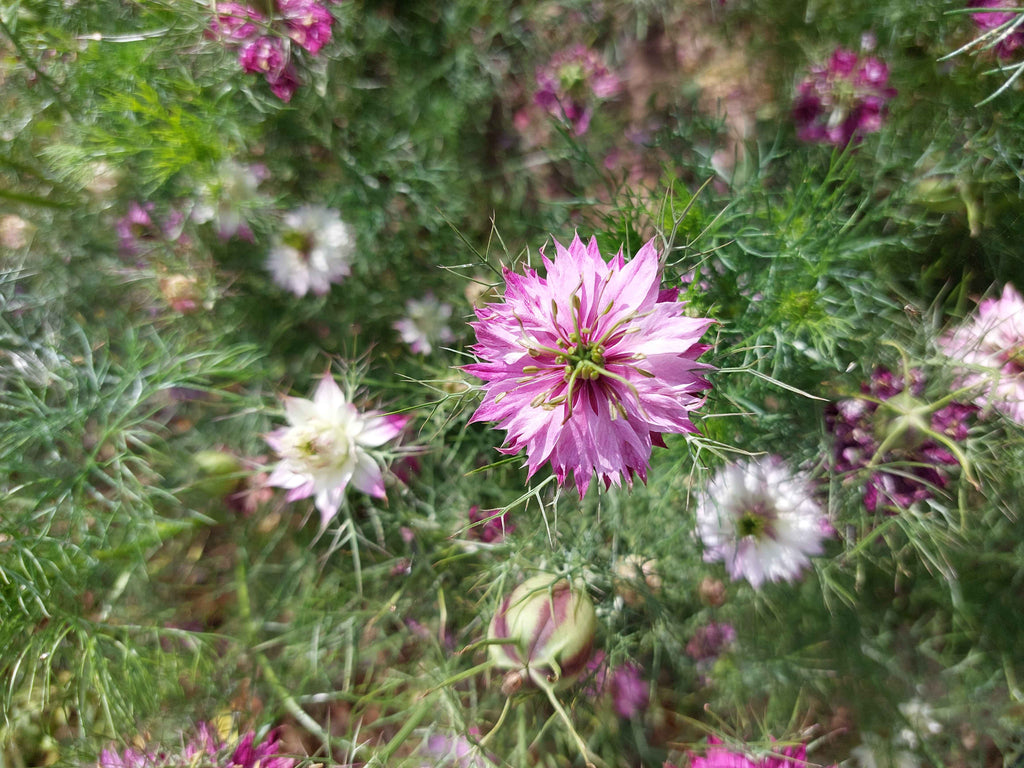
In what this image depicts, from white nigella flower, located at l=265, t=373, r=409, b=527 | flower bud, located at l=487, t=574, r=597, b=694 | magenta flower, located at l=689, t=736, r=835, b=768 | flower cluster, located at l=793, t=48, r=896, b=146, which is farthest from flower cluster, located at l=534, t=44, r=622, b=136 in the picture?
magenta flower, located at l=689, t=736, r=835, b=768

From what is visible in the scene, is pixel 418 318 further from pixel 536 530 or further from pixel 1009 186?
pixel 1009 186

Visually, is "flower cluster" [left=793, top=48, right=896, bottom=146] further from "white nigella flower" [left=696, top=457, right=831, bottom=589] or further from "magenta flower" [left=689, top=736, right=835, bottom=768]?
"magenta flower" [left=689, top=736, right=835, bottom=768]

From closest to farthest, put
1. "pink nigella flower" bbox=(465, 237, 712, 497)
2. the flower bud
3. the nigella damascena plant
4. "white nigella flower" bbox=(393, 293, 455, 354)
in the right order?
"pink nigella flower" bbox=(465, 237, 712, 497) < the flower bud < the nigella damascena plant < "white nigella flower" bbox=(393, 293, 455, 354)

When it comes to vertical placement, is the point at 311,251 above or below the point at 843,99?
below

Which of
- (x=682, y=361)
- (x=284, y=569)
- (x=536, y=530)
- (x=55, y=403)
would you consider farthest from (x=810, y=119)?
(x=55, y=403)

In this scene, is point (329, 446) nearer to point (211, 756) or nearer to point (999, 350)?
point (211, 756)

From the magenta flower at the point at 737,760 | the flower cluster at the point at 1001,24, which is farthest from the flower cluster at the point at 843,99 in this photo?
the magenta flower at the point at 737,760

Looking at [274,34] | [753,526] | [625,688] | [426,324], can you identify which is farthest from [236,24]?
[625,688]
